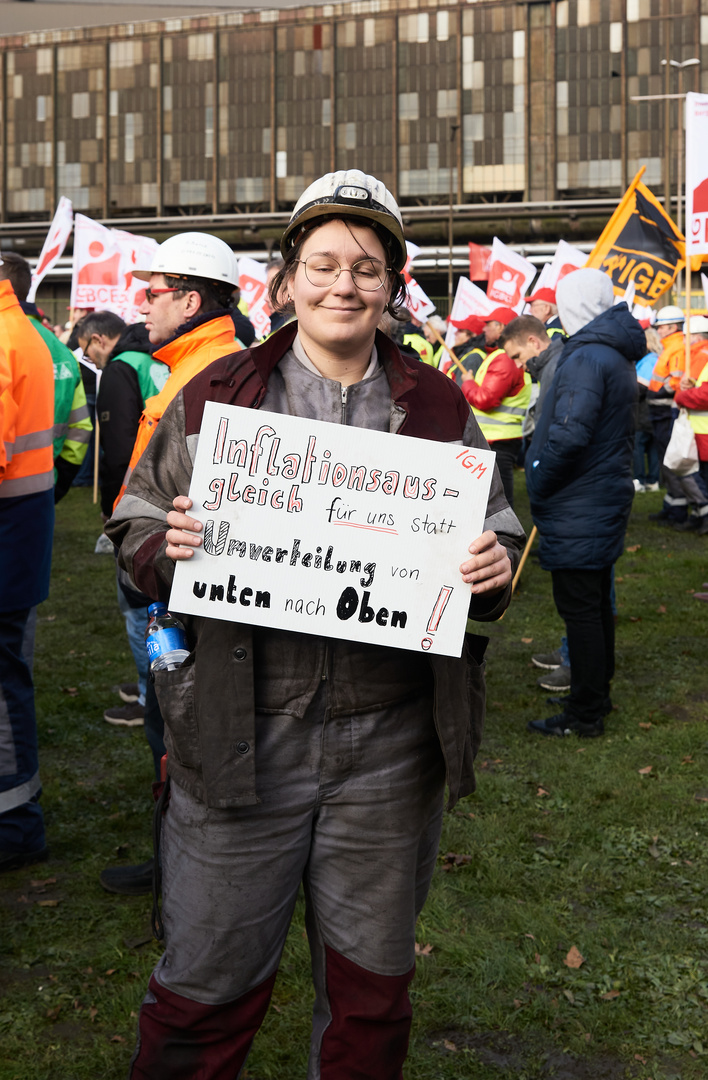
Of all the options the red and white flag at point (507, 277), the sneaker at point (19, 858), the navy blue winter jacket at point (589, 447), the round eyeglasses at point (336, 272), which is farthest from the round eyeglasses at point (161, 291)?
the red and white flag at point (507, 277)

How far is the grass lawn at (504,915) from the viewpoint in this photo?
3205mm

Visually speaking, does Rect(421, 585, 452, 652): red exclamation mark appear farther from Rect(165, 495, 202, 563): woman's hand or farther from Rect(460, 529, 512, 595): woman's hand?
Rect(165, 495, 202, 563): woman's hand

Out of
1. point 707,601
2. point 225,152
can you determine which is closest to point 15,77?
point 225,152

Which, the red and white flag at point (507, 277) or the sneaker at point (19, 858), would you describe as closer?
the sneaker at point (19, 858)

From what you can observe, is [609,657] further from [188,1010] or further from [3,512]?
[188,1010]

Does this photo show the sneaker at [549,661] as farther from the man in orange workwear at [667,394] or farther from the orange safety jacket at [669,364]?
the orange safety jacket at [669,364]

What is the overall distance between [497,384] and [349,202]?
22.3 ft

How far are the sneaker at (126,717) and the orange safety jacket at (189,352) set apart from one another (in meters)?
2.74

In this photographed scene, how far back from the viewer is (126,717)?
6035mm

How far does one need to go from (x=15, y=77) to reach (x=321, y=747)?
65031 mm

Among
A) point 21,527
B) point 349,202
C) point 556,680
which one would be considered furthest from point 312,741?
point 556,680

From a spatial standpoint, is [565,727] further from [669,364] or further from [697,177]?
[669,364]

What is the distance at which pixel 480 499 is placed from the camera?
7.07ft

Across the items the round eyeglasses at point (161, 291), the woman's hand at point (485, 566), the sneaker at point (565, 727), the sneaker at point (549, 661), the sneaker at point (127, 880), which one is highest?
the round eyeglasses at point (161, 291)
